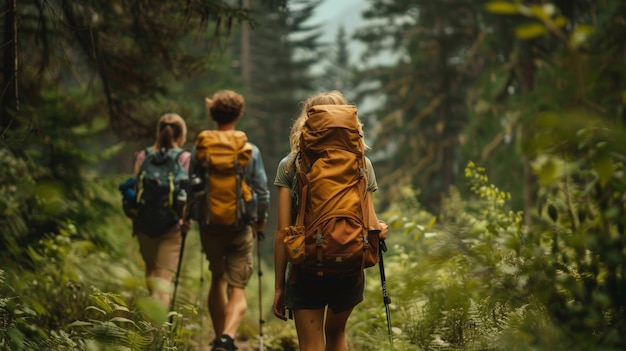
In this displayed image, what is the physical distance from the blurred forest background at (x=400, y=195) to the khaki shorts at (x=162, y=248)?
38 cm

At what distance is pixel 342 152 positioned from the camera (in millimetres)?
3580

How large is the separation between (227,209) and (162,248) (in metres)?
1.29

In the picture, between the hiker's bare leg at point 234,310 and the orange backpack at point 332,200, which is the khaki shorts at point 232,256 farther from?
the orange backpack at point 332,200

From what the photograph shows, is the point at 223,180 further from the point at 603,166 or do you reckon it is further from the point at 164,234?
the point at 603,166

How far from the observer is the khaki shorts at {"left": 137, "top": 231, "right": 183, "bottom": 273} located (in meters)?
6.64

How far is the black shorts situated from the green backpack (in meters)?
3.03

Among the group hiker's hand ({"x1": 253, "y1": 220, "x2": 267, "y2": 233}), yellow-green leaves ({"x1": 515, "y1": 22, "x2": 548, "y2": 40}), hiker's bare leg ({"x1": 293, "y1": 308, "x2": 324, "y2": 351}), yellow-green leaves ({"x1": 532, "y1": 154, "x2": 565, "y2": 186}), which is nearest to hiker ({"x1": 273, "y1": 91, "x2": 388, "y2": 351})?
hiker's bare leg ({"x1": 293, "y1": 308, "x2": 324, "y2": 351})

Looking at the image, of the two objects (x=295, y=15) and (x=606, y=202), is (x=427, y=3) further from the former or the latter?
(x=606, y=202)

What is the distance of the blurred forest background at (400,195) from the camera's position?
8.31ft

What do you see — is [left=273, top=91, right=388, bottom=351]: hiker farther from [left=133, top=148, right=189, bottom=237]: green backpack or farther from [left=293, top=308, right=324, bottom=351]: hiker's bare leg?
[left=133, top=148, right=189, bottom=237]: green backpack

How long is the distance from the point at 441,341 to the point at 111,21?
619 centimetres

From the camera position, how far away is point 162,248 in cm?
666

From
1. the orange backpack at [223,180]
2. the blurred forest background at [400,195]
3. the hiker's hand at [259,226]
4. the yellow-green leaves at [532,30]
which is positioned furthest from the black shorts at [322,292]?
the hiker's hand at [259,226]

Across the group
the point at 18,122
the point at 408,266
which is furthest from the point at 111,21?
the point at 408,266
